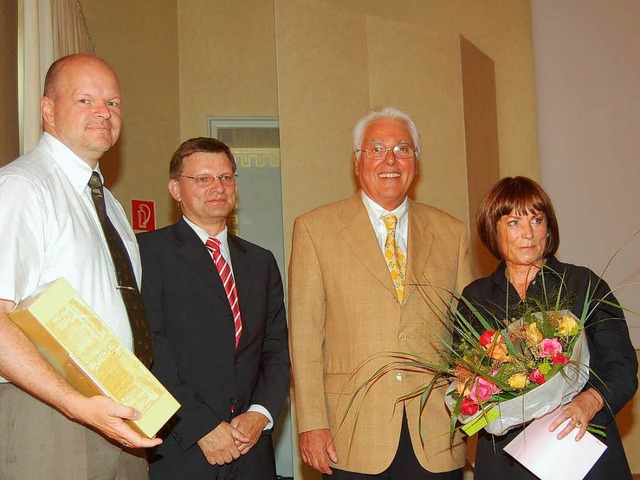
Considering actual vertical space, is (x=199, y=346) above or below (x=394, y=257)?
below

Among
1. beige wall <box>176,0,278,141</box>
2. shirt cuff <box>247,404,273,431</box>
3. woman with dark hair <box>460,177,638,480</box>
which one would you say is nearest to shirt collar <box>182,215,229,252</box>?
shirt cuff <box>247,404,273,431</box>

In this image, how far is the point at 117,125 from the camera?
2.40 meters

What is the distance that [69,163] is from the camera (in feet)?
7.48

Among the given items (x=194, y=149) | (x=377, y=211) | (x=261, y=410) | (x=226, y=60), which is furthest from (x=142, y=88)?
(x=261, y=410)

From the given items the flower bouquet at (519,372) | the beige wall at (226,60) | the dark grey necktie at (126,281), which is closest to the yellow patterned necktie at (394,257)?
the flower bouquet at (519,372)

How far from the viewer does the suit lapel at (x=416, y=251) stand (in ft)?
9.61

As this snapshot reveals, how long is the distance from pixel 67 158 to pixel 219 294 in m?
0.87

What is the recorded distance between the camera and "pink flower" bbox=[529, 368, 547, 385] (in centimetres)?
219

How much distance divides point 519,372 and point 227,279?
1.25 m

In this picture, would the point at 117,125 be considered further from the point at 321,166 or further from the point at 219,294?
the point at 321,166

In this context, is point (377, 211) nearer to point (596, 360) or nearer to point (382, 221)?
point (382, 221)

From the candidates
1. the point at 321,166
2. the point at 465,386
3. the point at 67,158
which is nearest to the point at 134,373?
the point at 67,158

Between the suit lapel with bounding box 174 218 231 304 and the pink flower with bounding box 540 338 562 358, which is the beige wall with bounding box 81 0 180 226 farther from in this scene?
the pink flower with bounding box 540 338 562 358

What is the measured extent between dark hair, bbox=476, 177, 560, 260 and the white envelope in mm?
681
